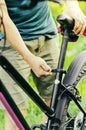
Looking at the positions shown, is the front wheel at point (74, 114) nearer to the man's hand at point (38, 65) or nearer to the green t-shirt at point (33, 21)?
the man's hand at point (38, 65)

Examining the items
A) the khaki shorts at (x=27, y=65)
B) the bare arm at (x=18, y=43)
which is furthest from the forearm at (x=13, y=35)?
the khaki shorts at (x=27, y=65)

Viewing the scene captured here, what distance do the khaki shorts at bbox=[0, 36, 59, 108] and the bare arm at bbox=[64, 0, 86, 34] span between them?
1.45ft

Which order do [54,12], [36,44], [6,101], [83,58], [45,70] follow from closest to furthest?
[6,101], [45,70], [83,58], [36,44], [54,12]

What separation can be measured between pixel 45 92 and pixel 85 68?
0.58m

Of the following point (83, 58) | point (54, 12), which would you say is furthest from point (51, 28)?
point (54, 12)

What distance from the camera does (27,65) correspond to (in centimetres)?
322

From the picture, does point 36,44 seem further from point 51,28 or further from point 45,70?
point 45,70

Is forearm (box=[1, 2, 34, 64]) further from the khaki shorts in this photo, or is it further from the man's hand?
the khaki shorts

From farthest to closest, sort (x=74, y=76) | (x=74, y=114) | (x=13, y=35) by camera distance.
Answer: (x=74, y=114) < (x=74, y=76) < (x=13, y=35)

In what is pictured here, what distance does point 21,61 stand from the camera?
3182 mm

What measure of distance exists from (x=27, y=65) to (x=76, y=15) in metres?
0.62

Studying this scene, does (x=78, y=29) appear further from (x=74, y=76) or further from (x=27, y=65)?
(x=27, y=65)

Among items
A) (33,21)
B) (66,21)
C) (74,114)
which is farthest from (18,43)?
(74,114)

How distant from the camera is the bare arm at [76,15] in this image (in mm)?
2703
